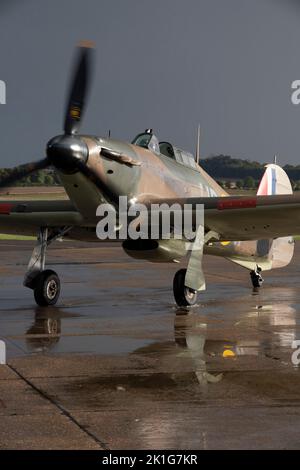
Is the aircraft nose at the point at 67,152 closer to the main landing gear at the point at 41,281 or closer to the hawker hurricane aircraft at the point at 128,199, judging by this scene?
the hawker hurricane aircraft at the point at 128,199

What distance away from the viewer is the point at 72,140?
37.8 feet

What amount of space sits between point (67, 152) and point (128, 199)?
1.89 meters

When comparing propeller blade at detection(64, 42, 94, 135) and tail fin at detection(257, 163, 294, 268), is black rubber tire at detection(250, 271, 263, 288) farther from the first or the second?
propeller blade at detection(64, 42, 94, 135)

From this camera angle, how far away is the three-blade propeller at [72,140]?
11.4 metres

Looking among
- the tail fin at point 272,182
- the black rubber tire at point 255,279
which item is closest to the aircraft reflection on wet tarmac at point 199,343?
the black rubber tire at point 255,279

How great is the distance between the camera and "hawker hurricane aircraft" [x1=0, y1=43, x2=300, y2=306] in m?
12.0

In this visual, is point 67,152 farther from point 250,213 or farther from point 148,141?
point 250,213

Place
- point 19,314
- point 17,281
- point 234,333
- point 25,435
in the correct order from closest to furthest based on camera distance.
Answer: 1. point 25,435
2. point 234,333
3. point 19,314
4. point 17,281

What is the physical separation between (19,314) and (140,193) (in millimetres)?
2939

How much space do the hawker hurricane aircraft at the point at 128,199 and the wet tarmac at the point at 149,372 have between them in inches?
35.3

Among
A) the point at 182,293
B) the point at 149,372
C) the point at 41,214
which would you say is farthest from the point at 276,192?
the point at 149,372

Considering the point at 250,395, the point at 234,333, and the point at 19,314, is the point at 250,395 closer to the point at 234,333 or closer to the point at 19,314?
the point at 234,333

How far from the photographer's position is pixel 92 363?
7.95 m
